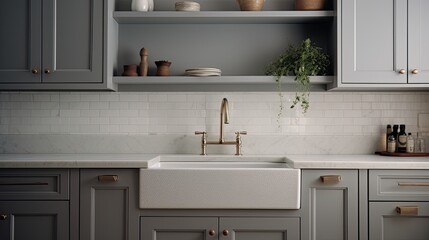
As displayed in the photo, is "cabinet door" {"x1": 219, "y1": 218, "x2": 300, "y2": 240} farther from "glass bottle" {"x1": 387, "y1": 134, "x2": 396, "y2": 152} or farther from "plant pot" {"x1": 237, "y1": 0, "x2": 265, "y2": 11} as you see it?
"plant pot" {"x1": 237, "y1": 0, "x2": 265, "y2": 11}

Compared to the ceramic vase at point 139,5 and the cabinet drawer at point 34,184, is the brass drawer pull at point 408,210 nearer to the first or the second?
the cabinet drawer at point 34,184

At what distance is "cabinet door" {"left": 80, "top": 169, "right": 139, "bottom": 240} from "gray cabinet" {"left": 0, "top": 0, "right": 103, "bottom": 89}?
0.74m

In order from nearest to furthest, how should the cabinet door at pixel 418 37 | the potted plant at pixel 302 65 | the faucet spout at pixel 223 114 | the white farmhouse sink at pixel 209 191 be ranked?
the white farmhouse sink at pixel 209 191 → the cabinet door at pixel 418 37 → the potted plant at pixel 302 65 → the faucet spout at pixel 223 114

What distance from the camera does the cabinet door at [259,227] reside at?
2.65 meters

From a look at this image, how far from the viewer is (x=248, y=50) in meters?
3.37

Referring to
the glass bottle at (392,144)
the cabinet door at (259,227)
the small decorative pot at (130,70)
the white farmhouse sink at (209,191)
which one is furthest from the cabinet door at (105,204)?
the glass bottle at (392,144)

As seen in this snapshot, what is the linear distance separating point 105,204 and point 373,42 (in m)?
2.05

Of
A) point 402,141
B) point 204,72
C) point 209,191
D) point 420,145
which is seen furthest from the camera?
point 420,145

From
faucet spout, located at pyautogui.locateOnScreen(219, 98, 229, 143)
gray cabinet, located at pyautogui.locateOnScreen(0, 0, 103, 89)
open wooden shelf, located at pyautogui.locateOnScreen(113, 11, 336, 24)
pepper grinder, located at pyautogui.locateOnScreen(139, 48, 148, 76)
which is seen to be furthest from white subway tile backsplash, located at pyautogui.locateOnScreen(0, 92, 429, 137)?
open wooden shelf, located at pyautogui.locateOnScreen(113, 11, 336, 24)

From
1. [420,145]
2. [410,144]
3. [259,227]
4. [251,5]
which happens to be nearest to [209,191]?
[259,227]

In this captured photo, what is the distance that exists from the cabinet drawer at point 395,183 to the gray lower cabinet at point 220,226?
51 centimetres

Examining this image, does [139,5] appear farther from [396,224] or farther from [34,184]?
[396,224]

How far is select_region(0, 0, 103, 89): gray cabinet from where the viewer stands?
3008 millimetres

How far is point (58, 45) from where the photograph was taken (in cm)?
302
